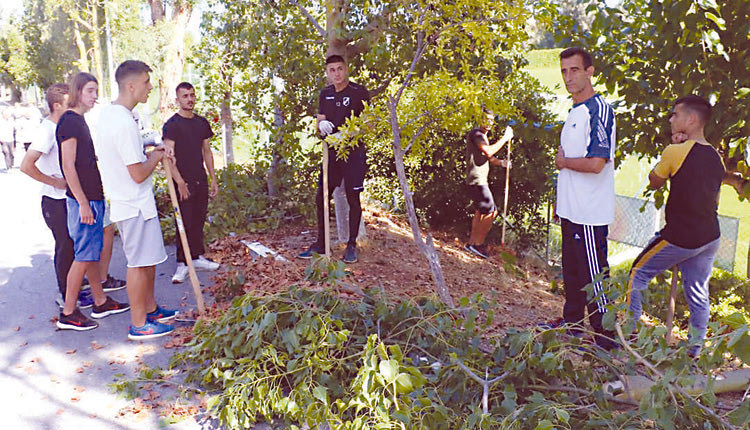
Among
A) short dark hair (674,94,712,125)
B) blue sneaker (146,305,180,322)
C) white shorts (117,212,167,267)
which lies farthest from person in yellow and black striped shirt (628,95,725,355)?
blue sneaker (146,305,180,322)

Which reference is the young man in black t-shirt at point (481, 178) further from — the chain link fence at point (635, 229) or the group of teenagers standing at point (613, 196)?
the group of teenagers standing at point (613, 196)

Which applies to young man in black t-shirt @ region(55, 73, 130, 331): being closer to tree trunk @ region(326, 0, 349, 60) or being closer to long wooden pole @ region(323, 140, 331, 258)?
long wooden pole @ region(323, 140, 331, 258)

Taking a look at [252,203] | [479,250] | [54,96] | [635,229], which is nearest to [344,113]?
[54,96]

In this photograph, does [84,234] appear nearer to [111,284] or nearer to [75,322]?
[75,322]

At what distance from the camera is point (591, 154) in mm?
4211

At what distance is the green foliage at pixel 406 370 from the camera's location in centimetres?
298

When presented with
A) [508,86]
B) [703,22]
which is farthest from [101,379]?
[508,86]

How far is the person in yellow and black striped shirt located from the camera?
4160 millimetres

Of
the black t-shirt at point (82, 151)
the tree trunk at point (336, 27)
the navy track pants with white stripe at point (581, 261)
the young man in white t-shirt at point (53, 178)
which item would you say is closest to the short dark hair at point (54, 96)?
the young man in white t-shirt at point (53, 178)

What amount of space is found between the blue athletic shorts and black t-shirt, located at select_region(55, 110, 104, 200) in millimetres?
97

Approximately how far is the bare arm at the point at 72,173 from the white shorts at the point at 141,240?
0.38 meters

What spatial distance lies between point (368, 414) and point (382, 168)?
610 centimetres

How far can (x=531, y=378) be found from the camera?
11.1 ft

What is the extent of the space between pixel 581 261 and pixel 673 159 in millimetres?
920
